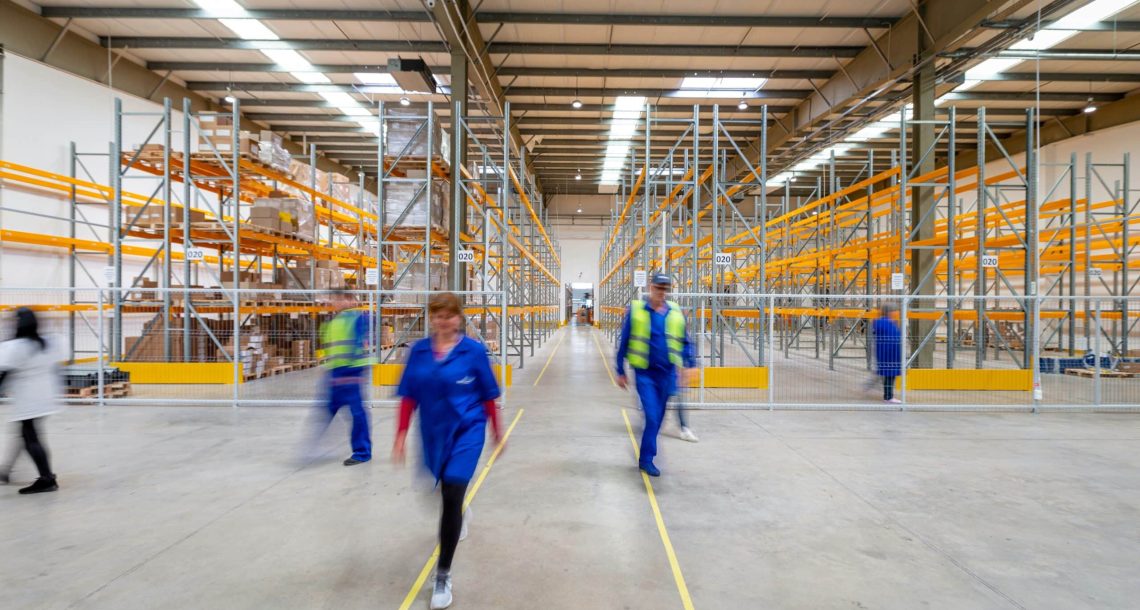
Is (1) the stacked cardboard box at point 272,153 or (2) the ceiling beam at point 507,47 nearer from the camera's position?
(1) the stacked cardboard box at point 272,153

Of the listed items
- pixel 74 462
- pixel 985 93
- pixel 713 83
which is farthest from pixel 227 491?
pixel 985 93

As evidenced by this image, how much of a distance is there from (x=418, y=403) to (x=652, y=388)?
2707 millimetres

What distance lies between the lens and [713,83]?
1695cm

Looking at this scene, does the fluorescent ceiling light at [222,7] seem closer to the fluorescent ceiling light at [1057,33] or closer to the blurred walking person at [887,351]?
the blurred walking person at [887,351]

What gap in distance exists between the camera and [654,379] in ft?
17.1

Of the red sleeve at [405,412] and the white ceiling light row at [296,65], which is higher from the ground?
the white ceiling light row at [296,65]

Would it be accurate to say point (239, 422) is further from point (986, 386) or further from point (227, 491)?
point (986, 386)

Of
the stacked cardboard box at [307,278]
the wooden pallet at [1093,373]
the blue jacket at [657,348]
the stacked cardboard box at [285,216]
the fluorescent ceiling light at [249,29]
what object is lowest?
the wooden pallet at [1093,373]

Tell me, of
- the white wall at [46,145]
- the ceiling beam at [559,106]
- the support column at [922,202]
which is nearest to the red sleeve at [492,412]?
the support column at [922,202]

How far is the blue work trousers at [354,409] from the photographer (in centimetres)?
530

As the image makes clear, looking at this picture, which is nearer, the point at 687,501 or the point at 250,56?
the point at 687,501

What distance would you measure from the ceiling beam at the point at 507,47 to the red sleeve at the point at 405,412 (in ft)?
43.3

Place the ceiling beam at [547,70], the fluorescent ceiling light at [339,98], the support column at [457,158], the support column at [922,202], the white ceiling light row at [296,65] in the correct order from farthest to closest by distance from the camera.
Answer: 1. the fluorescent ceiling light at [339,98]
2. the ceiling beam at [547,70]
3. the white ceiling light row at [296,65]
4. the support column at [922,202]
5. the support column at [457,158]

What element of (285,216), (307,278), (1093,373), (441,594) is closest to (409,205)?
(285,216)
